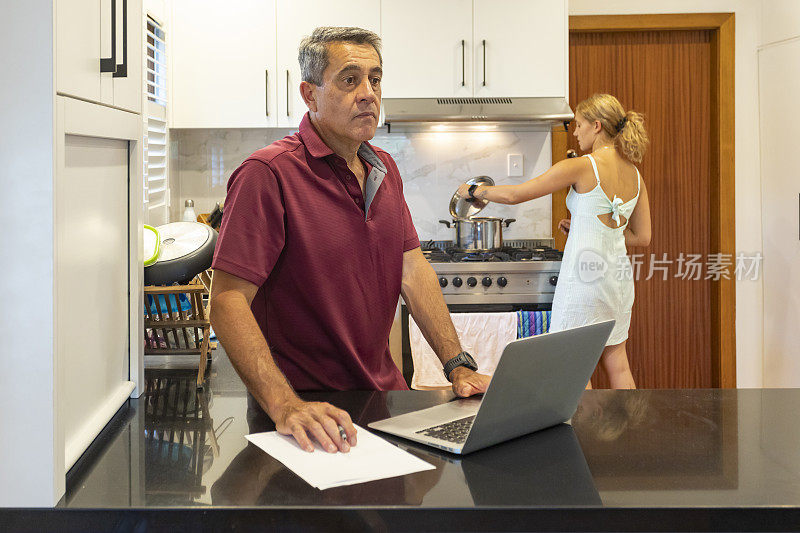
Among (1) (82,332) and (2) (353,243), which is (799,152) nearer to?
(2) (353,243)

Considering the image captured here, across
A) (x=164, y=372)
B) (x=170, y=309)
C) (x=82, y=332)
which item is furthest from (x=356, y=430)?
Answer: (x=170, y=309)

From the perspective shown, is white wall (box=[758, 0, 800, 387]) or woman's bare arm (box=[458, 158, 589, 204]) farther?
white wall (box=[758, 0, 800, 387])

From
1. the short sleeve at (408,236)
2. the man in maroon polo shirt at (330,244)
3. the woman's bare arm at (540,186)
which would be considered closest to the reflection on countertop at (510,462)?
the man in maroon polo shirt at (330,244)

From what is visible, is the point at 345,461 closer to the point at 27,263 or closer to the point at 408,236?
the point at 27,263

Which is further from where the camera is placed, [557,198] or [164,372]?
[557,198]

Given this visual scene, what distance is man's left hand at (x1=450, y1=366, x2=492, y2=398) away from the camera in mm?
1473

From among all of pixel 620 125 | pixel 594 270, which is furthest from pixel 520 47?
pixel 594 270

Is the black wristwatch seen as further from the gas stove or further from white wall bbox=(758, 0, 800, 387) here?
white wall bbox=(758, 0, 800, 387)

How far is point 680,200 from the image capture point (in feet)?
14.0

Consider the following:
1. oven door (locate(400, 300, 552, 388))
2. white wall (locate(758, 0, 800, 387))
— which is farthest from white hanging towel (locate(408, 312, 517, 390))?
white wall (locate(758, 0, 800, 387))

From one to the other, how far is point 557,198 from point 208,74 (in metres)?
1.79

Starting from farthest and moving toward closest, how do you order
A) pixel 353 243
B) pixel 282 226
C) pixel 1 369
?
pixel 353 243 → pixel 282 226 → pixel 1 369

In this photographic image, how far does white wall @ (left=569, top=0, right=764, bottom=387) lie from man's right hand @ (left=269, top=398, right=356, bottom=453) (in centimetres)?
340

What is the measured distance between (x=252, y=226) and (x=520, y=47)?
8.07 ft
